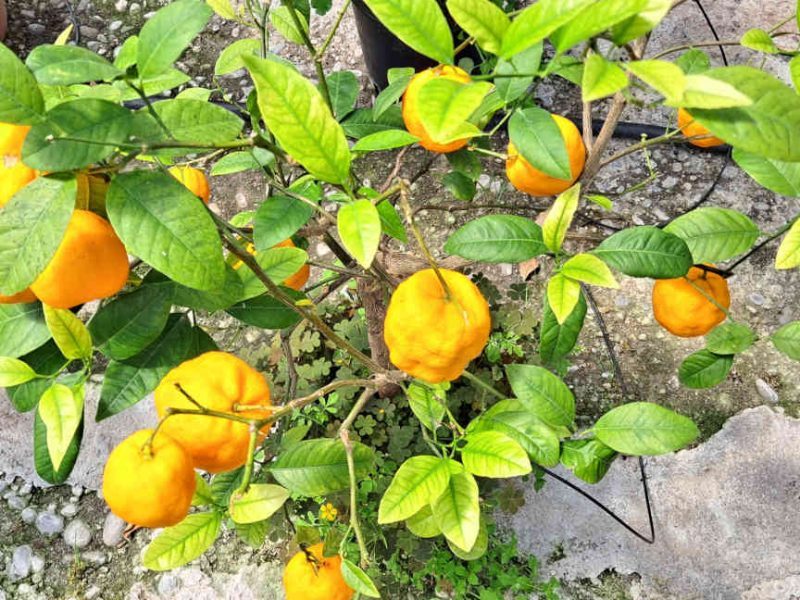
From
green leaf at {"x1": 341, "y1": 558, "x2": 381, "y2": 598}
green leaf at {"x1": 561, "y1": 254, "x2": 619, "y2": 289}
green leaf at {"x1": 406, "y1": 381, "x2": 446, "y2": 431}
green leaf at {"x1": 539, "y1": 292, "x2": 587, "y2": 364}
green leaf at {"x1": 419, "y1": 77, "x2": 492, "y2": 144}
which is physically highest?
green leaf at {"x1": 419, "y1": 77, "x2": 492, "y2": 144}

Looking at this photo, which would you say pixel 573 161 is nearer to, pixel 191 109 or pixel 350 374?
pixel 191 109

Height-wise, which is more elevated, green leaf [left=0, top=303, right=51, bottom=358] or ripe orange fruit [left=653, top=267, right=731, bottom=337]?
green leaf [left=0, top=303, right=51, bottom=358]

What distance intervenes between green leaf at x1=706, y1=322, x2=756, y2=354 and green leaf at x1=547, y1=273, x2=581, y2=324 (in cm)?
24

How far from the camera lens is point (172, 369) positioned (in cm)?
81

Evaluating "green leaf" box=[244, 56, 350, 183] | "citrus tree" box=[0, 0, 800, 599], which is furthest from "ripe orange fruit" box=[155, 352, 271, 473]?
"green leaf" box=[244, 56, 350, 183]

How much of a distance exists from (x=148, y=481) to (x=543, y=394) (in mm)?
473

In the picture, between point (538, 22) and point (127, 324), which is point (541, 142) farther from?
point (127, 324)

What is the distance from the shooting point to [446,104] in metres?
0.54

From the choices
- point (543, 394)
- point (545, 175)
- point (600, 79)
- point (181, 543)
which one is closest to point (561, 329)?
point (543, 394)

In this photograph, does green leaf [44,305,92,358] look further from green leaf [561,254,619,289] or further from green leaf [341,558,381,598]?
green leaf [561,254,619,289]

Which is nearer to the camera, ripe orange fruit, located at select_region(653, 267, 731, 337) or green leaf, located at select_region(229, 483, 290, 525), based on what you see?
green leaf, located at select_region(229, 483, 290, 525)

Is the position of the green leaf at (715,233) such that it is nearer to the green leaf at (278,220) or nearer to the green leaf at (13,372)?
the green leaf at (278,220)

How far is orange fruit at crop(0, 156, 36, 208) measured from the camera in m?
0.58

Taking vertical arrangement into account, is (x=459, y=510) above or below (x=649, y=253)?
below
